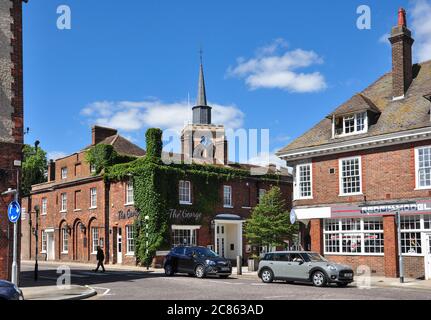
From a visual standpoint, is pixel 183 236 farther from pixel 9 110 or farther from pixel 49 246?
pixel 9 110

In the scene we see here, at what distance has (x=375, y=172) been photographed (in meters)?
27.2

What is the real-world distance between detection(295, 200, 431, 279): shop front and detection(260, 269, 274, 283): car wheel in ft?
20.3

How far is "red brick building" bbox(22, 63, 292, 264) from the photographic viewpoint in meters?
40.6

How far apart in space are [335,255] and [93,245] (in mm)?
22366

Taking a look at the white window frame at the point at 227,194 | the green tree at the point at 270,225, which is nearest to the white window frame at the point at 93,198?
the white window frame at the point at 227,194

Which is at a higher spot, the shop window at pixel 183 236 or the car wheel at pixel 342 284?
the shop window at pixel 183 236

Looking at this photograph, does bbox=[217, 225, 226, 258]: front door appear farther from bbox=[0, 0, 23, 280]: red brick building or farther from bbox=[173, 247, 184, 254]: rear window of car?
bbox=[0, 0, 23, 280]: red brick building

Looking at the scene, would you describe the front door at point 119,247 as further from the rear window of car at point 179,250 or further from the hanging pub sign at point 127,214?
the rear window of car at point 179,250

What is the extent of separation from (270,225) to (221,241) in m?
11.0

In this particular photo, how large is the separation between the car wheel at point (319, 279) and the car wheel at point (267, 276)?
7.85 feet

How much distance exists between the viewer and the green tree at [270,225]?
3303 cm

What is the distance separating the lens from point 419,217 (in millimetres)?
25422
